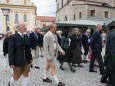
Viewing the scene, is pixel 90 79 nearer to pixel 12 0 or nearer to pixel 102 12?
pixel 102 12

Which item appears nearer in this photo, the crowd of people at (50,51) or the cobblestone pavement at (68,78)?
the crowd of people at (50,51)

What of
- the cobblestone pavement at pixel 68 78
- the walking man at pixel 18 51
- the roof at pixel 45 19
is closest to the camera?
the walking man at pixel 18 51

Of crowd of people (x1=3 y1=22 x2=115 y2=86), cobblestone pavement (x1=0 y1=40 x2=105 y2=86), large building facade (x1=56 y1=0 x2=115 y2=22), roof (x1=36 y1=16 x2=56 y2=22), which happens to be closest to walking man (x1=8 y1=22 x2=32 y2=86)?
crowd of people (x1=3 y1=22 x2=115 y2=86)

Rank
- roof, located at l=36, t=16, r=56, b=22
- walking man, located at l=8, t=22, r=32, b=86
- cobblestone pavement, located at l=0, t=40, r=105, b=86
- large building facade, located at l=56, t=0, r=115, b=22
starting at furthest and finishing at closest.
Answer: roof, located at l=36, t=16, r=56, b=22, large building facade, located at l=56, t=0, r=115, b=22, cobblestone pavement, located at l=0, t=40, r=105, b=86, walking man, located at l=8, t=22, r=32, b=86

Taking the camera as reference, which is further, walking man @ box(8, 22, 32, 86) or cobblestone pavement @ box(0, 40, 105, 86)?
cobblestone pavement @ box(0, 40, 105, 86)

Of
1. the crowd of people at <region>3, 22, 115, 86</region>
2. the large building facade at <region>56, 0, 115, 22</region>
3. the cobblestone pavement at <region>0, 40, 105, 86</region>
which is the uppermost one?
the large building facade at <region>56, 0, 115, 22</region>

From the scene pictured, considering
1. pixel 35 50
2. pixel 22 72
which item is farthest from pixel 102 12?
pixel 22 72

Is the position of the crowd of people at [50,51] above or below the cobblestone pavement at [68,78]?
above

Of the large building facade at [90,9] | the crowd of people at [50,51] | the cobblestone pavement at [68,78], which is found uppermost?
the large building facade at [90,9]

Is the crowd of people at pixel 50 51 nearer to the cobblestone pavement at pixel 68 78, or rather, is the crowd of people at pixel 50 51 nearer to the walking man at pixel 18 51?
the walking man at pixel 18 51

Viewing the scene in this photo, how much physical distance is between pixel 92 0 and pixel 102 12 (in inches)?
192

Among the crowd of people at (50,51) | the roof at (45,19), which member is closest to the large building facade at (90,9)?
the crowd of people at (50,51)

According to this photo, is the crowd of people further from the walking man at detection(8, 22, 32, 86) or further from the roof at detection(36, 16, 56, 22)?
the roof at detection(36, 16, 56, 22)

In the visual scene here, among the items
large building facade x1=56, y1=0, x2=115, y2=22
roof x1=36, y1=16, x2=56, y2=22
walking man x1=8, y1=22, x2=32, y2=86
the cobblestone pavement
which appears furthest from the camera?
roof x1=36, y1=16, x2=56, y2=22
